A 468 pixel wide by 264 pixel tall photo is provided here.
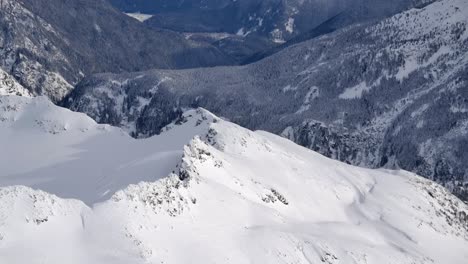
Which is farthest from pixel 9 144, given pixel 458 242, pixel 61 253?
pixel 458 242

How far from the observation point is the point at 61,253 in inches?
4466

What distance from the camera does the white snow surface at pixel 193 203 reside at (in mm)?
119188

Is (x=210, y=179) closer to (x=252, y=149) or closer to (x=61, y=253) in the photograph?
(x=252, y=149)

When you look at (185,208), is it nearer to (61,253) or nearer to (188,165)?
(188,165)

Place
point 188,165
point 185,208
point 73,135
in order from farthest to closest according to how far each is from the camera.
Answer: point 73,135 < point 188,165 < point 185,208

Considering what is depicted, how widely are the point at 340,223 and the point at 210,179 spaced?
32.3 metres

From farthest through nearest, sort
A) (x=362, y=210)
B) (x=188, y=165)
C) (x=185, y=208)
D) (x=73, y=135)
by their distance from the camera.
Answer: (x=73, y=135), (x=362, y=210), (x=188, y=165), (x=185, y=208)

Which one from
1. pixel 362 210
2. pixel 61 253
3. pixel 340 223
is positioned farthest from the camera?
pixel 362 210

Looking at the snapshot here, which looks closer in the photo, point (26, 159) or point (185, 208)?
point (185, 208)

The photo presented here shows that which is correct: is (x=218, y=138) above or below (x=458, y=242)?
above

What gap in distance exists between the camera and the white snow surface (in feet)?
391

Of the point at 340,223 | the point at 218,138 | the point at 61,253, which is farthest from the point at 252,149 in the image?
the point at 61,253

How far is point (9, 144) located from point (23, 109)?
15.6 meters

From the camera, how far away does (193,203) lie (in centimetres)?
13925
